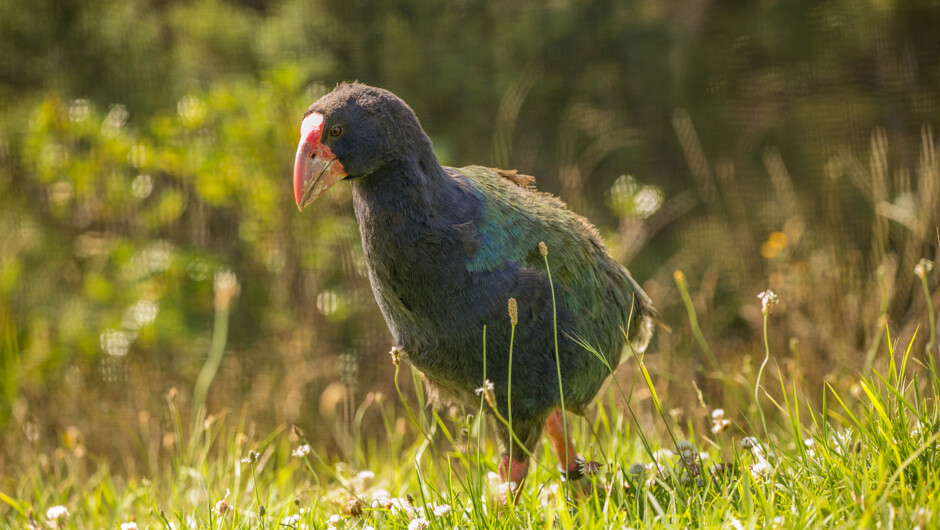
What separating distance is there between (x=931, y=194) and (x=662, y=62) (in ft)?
6.74

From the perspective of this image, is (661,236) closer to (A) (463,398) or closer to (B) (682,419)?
(B) (682,419)

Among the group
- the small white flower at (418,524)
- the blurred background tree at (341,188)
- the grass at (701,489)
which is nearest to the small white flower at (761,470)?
the grass at (701,489)

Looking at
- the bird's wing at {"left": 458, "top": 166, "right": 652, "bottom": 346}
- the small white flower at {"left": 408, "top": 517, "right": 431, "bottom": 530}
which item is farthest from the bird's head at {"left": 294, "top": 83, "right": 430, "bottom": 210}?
the small white flower at {"left": 408, "top": 517, "right": 431, "bottom": 530}

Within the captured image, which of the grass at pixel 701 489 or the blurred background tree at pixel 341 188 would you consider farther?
the blurred background tree at pixel 341 188

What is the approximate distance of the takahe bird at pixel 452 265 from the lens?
2066 mm

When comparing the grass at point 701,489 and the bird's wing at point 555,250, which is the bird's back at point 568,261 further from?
the grass at point 701,489

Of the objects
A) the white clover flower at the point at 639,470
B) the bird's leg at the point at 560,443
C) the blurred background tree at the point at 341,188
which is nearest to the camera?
the white clover flower at the point at 639,470

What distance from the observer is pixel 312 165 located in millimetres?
2061

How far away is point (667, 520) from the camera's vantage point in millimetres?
1774

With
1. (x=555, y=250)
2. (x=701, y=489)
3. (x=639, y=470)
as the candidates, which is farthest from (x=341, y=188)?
(x=701, y=489)

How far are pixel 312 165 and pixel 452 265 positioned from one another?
0.44 meters

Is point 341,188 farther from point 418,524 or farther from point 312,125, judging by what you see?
point 418,524

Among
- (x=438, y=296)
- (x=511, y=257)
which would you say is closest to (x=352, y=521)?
(x=438, y=296)

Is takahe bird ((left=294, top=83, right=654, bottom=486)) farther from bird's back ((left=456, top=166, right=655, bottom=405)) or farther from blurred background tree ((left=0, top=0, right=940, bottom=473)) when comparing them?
blurred background tree ((left=0, top=0, right=940, bottom=473))
